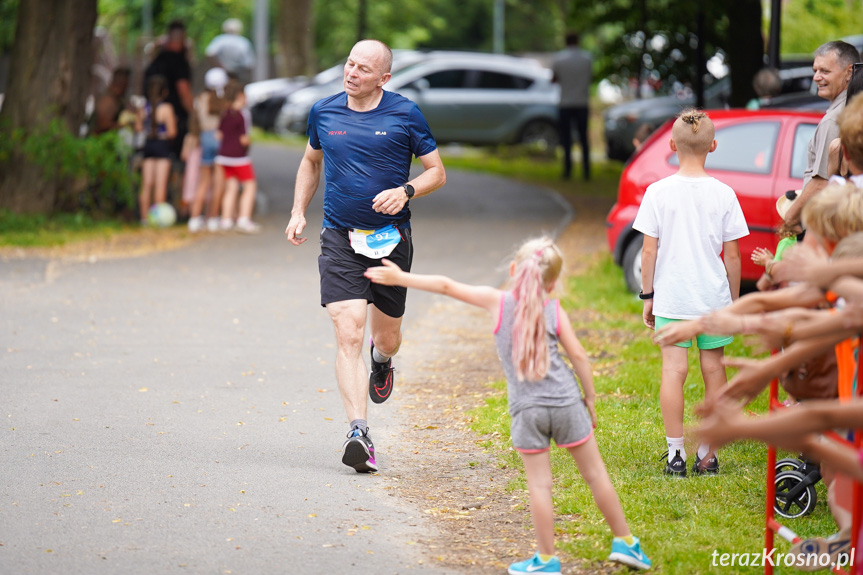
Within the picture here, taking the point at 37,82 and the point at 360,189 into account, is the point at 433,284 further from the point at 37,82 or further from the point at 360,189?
the point at 37,82

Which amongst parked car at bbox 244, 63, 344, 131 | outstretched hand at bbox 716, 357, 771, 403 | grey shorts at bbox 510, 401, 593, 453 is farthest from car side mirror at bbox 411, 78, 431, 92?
outstretched hand at bbox 716, 357, 771, 403

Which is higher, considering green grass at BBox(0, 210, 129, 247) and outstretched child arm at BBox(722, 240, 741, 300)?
outstretched child arm at BBox(722, 240, 741, 300)

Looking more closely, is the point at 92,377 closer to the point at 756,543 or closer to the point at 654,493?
the point at 654,493

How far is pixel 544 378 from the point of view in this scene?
4.18 meters

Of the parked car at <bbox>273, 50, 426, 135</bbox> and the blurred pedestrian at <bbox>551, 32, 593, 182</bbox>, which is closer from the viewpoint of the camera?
the blurred pedestrian at <bbox>551, 32, 593, 182</bbox>

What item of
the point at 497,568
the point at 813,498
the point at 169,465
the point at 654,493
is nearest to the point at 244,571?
the point at 497,568

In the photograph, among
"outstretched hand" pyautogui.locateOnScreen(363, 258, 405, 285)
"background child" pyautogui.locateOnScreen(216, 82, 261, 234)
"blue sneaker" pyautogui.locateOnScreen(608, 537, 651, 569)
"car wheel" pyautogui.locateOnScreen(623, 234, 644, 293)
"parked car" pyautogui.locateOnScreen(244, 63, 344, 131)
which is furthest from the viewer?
"parked car" pyautogui.locateOnScreen(244, 63, 344, 131)

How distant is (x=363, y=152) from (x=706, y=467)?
7.72 ft

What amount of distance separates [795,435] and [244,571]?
222cm

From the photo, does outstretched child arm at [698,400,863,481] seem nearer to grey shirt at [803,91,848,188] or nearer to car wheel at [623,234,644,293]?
grey shirt at [803,91,848,188]

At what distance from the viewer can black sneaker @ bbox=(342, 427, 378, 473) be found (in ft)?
18.1

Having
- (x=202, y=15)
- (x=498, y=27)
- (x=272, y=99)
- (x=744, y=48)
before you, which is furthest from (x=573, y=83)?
(x=202, y=15)

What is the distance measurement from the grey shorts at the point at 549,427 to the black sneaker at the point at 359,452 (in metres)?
1.49

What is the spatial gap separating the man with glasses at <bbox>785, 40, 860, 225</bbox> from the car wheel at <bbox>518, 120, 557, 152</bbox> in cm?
1934
